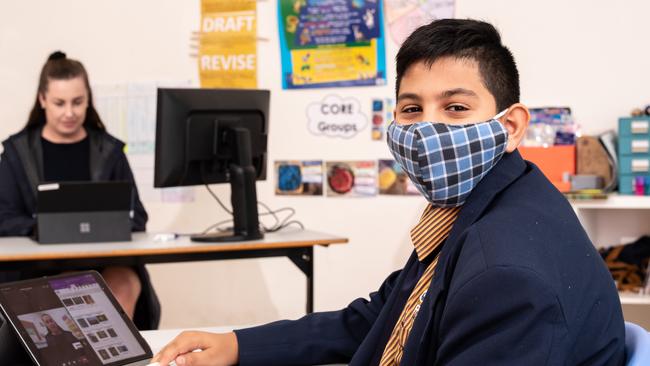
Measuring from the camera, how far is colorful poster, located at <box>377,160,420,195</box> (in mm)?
3988

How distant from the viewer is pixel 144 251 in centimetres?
281

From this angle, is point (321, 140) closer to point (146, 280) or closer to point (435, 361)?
point (146, 280)

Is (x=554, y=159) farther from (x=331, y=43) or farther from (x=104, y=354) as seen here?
(x=104, y=354)

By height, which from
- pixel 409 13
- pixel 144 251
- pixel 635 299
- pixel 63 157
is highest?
pixel 409 13

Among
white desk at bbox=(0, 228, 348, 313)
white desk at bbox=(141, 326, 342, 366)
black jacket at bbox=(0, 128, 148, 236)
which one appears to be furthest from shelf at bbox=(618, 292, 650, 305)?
white desk at bbox=(141, 326, 342, 366)

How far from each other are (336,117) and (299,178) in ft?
1.22

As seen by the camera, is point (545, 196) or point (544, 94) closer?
point (545, 196)

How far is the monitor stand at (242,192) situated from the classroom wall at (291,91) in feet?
2.94

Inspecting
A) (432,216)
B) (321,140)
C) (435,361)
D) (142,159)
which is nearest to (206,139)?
(321,140)

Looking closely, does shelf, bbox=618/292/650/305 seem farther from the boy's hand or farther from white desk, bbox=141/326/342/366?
the boy's hand

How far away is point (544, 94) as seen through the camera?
12.3ft

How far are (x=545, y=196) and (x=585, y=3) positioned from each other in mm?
2869

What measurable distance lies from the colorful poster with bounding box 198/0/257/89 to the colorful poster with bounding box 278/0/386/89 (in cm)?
17

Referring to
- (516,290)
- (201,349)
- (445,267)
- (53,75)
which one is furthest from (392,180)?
(516,290)
